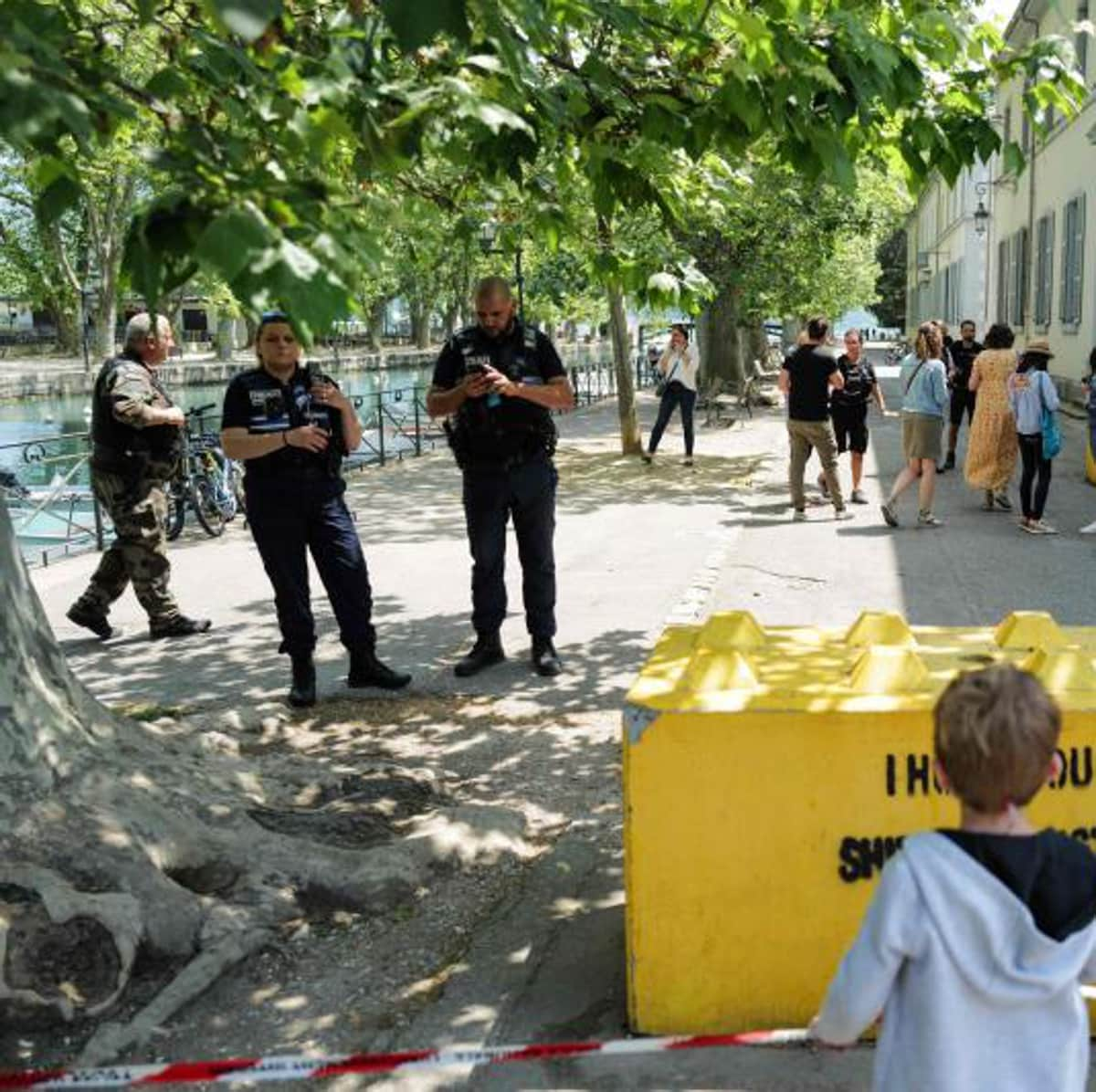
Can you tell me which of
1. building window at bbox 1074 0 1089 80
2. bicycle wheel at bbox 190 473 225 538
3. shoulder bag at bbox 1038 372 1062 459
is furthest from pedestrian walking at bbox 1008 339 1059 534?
building window at bbox 1074 0 1089 80

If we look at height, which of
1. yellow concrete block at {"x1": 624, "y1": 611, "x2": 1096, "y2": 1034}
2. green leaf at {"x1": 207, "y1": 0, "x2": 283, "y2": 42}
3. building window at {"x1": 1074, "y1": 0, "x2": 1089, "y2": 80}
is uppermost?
building window at {"x1": 1074, "y1": 0, "x2": 1089, "y2": 80}

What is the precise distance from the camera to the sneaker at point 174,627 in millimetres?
8008

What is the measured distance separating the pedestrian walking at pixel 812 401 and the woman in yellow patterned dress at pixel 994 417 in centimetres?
125

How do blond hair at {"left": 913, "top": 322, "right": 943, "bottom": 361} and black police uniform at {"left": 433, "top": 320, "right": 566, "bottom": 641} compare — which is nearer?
black police uniform at {"left": 433, "top": 320, "right": 566, "bottom": 641}

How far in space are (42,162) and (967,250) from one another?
41509 millimetres

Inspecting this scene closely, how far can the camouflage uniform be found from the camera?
24.5ft

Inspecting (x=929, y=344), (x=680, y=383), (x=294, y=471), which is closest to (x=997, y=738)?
(x=294, y=471)

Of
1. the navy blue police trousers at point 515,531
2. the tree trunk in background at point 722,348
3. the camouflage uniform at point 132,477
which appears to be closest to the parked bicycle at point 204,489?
the camouflage uniform at point 132,477

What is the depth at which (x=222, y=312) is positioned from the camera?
162 ft

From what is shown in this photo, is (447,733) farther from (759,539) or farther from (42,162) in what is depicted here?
(759,539)

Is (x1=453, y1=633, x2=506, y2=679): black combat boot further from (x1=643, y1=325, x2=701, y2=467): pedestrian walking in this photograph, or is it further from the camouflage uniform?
(x1=643, y1=325, x2=701, y2=467): pedestrian walking

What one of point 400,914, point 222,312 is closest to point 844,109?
point 400,914

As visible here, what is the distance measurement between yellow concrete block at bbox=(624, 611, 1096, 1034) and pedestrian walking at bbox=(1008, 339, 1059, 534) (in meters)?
8.05

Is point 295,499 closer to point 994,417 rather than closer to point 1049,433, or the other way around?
point 1049,433
